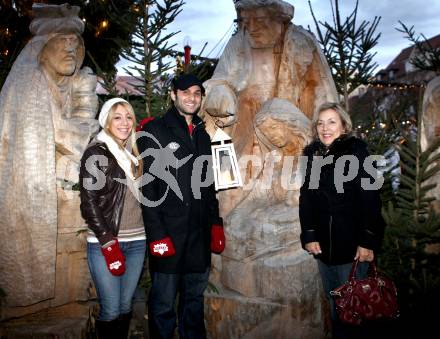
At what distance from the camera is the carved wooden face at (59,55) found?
3.84m

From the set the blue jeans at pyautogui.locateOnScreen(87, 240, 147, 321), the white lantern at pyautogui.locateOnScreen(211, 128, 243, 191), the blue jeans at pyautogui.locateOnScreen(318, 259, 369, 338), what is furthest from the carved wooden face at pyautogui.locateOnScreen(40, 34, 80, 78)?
the blue jeans at pyautogui.locateOnScreen(318, 259, 369, 338)

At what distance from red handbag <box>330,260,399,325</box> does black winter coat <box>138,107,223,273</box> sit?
3.46ft

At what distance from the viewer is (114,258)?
2.81 meters

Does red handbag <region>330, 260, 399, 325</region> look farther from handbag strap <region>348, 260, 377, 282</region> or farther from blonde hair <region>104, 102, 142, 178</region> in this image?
blonde hair <region>104, 102, 142, 178</region>

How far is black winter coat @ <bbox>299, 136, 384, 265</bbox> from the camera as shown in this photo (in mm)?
2846

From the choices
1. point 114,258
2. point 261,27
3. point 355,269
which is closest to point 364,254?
point 355,269

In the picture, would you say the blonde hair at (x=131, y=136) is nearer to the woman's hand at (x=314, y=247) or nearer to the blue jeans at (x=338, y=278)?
the woman's hand at (x=314, y=247)

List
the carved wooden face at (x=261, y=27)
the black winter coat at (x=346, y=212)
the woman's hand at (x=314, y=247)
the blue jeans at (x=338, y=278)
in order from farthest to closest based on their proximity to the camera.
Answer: the carved wooden face at (x=261, y=27), the woman's hand at (x=314, y=247), the blue jeans at (x=338, y=278), the black winter coat at (x=346, y=212)

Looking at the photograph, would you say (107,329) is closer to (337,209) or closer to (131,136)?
(131,136)

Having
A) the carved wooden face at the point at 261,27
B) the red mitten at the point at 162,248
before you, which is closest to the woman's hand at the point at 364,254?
the red mitten at the point at 162,248

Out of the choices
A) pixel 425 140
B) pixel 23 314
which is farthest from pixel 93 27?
pixel 425 140

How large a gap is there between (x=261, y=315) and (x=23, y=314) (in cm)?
209

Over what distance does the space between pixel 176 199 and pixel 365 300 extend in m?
1.49

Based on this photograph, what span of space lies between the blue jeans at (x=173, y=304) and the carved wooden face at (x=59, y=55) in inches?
83.0
